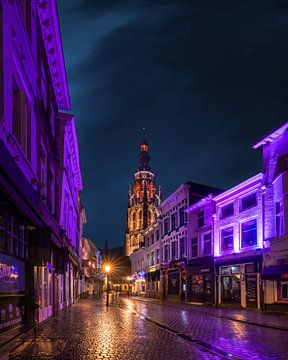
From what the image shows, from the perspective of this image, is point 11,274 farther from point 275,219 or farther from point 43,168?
point 275,219

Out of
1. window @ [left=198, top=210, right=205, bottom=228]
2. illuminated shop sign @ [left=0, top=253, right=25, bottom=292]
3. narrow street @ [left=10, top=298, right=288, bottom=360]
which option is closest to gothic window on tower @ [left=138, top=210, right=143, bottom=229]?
window @ [left=198, top=210, right=205, bottom=228]

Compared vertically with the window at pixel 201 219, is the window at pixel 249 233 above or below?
below

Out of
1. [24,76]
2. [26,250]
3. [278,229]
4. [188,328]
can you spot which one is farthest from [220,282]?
[24,76]

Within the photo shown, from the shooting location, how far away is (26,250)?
17547 millimetres

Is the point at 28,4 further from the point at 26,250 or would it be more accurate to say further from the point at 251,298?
the point at 251,298

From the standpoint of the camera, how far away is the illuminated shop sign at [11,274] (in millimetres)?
13672

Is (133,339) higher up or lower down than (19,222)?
lower down

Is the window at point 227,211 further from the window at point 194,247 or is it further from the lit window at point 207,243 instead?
the window at point 194,247

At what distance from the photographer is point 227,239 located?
126 ft

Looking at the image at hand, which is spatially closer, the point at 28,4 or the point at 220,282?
the point at 28,4

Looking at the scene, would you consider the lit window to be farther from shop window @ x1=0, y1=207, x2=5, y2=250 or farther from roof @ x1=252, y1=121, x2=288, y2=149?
shop window @ x1=0, y1=207, x2=5, y2=250

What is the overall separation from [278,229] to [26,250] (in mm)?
17313

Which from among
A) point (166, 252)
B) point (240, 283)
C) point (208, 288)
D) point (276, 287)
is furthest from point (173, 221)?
point (276, 287)

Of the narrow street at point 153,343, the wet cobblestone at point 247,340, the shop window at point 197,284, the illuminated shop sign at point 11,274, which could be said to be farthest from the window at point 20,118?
the shop window at point 197,284
